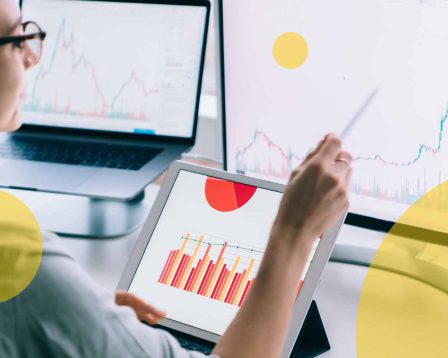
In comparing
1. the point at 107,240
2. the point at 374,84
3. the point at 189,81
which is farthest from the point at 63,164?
the point at 374,84

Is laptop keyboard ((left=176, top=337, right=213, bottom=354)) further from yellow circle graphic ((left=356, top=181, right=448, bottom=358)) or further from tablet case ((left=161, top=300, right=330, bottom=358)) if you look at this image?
yellow circle graphic ((left=356, top=181, right=448, bottom=358))

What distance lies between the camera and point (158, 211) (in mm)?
805

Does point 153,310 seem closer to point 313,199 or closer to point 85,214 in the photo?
point 313,199

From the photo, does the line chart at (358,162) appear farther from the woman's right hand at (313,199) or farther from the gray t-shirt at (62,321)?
the gray t-shirt at (62,321)

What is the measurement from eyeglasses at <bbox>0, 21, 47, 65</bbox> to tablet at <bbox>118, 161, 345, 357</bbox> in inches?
9.8

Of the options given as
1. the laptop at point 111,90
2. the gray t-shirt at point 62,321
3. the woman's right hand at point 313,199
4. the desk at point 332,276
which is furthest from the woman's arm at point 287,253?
the laptop at point 111,90

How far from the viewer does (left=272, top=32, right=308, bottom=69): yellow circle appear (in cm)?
83

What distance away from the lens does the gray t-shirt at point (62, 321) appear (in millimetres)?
457

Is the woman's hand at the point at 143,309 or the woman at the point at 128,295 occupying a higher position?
the woman at the point at 128,295

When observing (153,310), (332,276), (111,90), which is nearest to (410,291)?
(332,276)

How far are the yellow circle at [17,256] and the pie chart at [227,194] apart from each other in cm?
31

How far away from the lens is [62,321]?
46 centimetres

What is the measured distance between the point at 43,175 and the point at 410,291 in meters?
0.63

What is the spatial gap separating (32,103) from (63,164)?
0.18 meters
